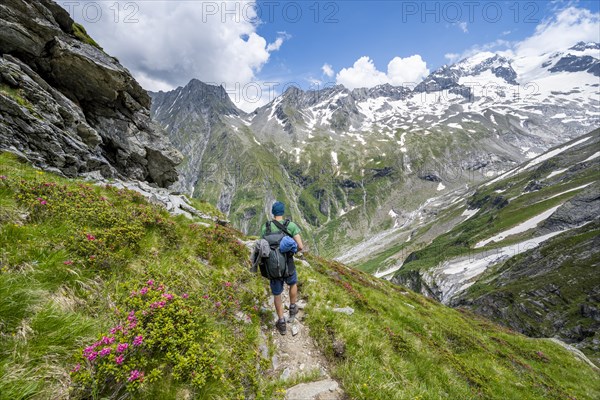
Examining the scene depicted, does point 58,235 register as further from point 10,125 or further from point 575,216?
point 575,216

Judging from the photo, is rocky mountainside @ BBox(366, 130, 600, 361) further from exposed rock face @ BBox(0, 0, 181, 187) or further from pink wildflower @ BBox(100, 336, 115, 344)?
exposed rock face @ BBox(0, 0, 181, 187)

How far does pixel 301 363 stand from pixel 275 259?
10.2ft

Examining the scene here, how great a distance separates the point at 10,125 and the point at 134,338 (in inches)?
738

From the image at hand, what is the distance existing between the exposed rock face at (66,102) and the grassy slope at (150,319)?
5.07 meters

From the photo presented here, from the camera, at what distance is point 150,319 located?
551 cm

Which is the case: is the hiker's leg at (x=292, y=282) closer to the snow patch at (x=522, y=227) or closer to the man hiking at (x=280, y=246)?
the man hiking at (x=280, y=246)

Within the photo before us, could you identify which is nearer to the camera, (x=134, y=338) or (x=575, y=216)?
(x=134, y=338)

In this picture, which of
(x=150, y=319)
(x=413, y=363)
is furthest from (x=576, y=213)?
(x=150, y=319)

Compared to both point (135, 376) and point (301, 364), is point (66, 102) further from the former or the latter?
point (301, 364)

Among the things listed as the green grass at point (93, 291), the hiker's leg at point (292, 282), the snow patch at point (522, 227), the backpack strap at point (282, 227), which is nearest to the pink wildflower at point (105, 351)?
the green grass at point (93, 291)

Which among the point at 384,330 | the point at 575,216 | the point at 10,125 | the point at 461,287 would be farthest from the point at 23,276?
the point at 575,216

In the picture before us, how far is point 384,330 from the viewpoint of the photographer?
1077 centimetres

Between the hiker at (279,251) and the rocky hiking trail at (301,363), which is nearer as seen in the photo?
the rocky hiking trail at (301,363)

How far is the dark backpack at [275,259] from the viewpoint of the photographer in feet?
28.3
